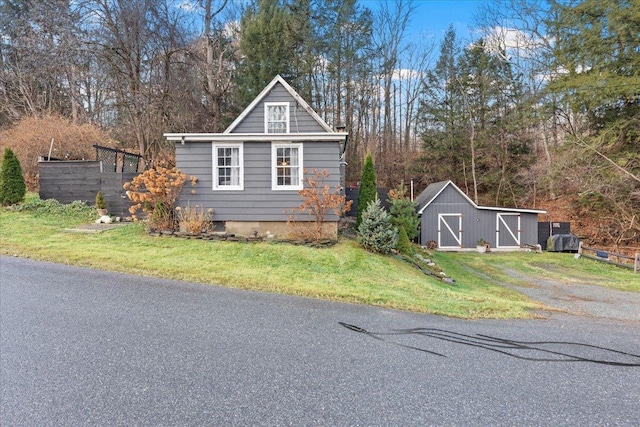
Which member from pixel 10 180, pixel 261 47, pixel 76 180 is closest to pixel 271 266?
pixel 76 180

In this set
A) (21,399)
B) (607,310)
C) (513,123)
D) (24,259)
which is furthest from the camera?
(513,123)

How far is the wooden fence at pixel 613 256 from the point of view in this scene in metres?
12.0

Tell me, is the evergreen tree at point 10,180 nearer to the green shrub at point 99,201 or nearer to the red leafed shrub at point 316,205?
the green shrub at point 99,201

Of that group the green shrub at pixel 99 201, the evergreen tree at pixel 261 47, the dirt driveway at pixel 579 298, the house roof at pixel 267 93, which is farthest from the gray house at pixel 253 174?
the evergreen tree at pixel 261 47

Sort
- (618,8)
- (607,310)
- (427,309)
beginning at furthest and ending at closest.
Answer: (618,8)
(607,310)
(427,309)

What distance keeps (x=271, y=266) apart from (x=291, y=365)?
4.17 metres

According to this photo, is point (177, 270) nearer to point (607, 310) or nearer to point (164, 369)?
point (164, 369)

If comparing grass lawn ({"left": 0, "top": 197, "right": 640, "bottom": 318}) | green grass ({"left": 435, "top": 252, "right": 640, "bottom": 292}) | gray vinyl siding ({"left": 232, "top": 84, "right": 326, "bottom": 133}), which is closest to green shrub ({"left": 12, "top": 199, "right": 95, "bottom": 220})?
grass lawn ({"left": 0, "top": 197, "right": 640, "bottom": 318})

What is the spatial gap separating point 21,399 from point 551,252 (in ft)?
64.6

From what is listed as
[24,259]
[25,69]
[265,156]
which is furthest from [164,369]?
[25,69]

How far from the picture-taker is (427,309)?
16.5ft

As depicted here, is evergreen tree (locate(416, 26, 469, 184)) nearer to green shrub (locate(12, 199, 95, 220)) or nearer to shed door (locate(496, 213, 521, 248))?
shed door (locate(496, 213, 521, 248))

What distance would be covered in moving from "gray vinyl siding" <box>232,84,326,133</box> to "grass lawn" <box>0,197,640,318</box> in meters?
4.51

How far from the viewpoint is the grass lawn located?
5.57 metres
